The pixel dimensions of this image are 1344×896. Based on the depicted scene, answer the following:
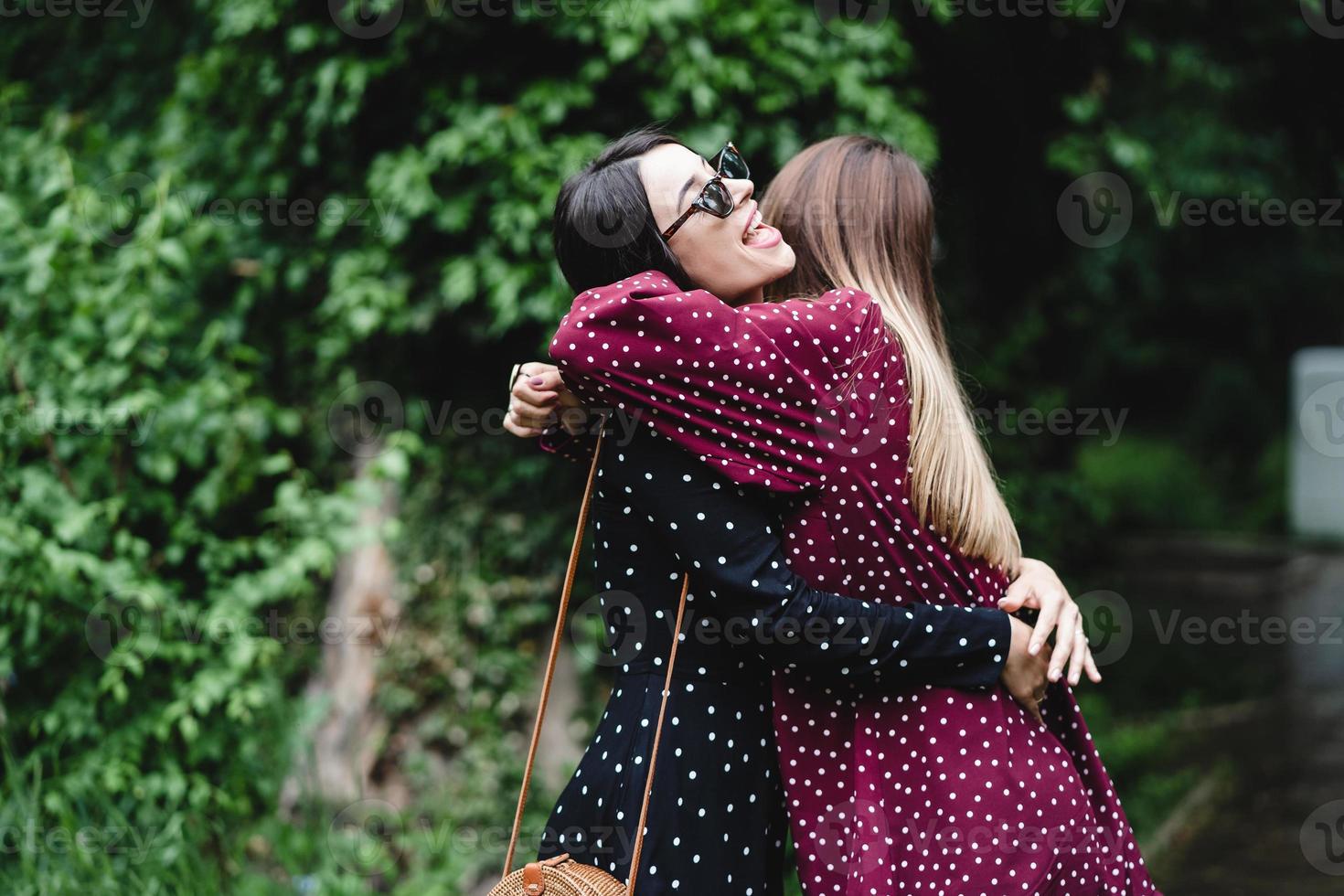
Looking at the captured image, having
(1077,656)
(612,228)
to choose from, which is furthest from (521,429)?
(1077,656)

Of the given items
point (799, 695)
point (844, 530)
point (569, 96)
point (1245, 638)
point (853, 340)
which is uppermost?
point (569, 96)

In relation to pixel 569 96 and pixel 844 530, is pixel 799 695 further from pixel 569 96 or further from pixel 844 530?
pixel 569 96

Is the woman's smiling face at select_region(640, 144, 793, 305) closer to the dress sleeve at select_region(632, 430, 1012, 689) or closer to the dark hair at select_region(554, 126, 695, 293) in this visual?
the dark hair at select_region(554, 126, 695, 293)

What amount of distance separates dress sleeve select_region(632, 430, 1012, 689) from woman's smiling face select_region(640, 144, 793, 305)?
0.35 meters

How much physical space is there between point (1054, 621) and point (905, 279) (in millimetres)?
644

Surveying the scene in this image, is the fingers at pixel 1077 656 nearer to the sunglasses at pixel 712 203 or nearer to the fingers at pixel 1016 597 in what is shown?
the fingers at pixel 1016 597

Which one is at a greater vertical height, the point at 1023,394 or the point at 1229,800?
the point at 1023,394

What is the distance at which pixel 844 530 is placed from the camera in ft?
6.26

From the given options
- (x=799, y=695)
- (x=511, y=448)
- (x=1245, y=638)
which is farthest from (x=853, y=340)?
(x=1245, y=638)

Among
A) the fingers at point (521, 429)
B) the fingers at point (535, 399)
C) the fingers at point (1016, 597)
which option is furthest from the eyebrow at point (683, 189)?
the fingers at point (1016, 597)

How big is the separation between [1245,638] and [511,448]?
7.20 metres

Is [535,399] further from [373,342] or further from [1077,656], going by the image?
[373,342]

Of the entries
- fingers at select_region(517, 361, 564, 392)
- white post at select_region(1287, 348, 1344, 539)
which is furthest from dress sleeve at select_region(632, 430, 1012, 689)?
white post at select_region(1287, 348, 1344, 539)

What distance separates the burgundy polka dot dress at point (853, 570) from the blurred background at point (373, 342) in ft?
3.28
